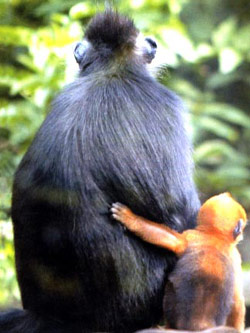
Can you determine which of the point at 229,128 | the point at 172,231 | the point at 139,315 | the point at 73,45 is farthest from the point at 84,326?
the point at 73,45

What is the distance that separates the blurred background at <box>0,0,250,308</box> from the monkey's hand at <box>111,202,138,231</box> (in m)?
0.27

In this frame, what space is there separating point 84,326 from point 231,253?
46 centimetres

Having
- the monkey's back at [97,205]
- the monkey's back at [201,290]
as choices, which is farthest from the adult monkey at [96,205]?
the monkey's back at [201,290]

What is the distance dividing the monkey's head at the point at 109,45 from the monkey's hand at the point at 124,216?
0.50 metres

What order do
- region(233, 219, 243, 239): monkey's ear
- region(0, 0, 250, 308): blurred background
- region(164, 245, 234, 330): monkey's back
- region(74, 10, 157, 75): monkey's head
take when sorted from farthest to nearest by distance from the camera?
region(74, 10, 157, 75): monkey's head
region(233, 219, 243, 239): monkey's ear
region(164, 245, 234, 330): monkey's back
region(0, 0, 250, 308): blurred background

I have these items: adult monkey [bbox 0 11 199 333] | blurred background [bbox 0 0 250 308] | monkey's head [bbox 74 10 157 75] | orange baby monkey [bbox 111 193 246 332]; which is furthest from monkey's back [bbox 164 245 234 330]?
monkey's head [bbox 74 10 157 75]

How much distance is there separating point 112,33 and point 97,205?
0.64 metres

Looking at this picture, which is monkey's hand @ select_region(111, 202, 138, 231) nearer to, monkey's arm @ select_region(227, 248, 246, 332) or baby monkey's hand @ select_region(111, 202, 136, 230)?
baby monkey's hand @ select_region(111, 202, 136, 230)

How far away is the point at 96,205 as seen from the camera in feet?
6.40

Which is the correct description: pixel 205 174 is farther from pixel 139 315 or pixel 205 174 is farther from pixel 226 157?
pixel 139 315

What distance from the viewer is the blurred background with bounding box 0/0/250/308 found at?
5.37 feet

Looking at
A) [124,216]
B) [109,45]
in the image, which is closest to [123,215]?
[124,216]

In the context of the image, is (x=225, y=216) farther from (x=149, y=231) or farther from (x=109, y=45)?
(x=109, y=45)

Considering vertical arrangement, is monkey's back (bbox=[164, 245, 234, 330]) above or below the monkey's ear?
below
